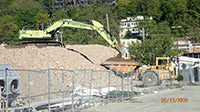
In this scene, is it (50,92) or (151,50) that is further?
(151,50)

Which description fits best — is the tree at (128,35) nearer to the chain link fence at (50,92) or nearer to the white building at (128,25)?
the white building at (128,25)

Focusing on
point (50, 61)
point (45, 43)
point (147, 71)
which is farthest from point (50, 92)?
point (45, 43)

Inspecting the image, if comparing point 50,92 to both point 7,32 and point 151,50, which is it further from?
point 7,32

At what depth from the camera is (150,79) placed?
31500 mm

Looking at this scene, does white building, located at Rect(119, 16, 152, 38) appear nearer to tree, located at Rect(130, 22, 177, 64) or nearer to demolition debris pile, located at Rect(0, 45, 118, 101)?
tree, located at Rect(130, 22, 177, 64)

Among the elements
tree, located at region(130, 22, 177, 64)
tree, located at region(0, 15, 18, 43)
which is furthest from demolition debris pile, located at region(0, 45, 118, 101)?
tree, located at region(0, 15, 18, 43)

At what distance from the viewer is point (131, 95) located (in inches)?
970

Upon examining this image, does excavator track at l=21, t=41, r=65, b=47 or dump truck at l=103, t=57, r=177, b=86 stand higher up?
excavator track at l=21, t=41, r=65, b=47

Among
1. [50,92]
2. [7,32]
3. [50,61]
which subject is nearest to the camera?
[50,92]

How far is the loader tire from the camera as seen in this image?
2997 centimetres

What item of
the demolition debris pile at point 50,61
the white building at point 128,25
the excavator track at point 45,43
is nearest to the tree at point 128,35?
the white building at point 128,25

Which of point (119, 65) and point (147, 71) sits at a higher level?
point (119, 65)

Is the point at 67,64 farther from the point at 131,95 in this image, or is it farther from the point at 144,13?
the point at 144,13

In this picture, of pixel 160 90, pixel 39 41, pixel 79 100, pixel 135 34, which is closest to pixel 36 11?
pixel 135 34
